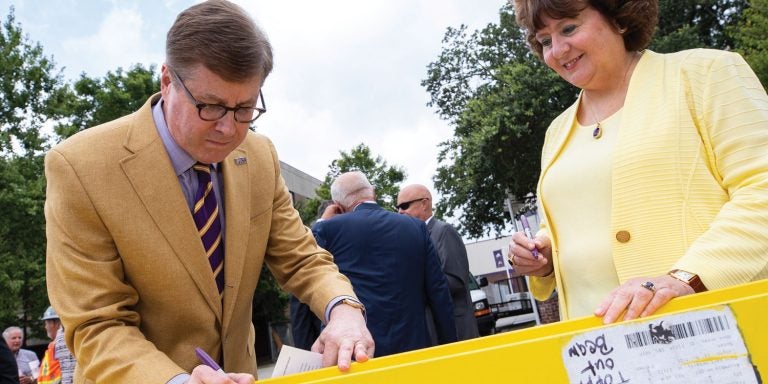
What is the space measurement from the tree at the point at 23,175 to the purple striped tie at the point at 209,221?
18.2m

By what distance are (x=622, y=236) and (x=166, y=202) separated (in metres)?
1.24

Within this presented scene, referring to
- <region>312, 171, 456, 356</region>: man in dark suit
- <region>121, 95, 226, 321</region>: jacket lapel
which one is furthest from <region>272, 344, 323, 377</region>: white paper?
<region>312, 171, 456, 356</region>: man in dark suit

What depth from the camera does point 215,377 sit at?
49.2 inches

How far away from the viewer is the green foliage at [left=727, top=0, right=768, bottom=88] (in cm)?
1491

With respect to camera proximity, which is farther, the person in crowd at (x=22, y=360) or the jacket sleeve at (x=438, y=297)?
the person in crowd at (x=22, y=360)

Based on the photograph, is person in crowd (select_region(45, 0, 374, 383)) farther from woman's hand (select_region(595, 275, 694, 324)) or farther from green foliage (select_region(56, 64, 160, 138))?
green foliage (select_region(56, 64, 160, 138))

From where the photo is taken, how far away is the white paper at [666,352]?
3.31 ft

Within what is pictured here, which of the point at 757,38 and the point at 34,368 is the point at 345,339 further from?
the point at 757,38

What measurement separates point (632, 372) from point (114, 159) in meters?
1.36

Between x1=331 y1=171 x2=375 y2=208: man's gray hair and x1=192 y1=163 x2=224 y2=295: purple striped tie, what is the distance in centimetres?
286

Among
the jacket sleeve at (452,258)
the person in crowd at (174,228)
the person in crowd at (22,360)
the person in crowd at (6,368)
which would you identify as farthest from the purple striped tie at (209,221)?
the person in crowd at (22,360)

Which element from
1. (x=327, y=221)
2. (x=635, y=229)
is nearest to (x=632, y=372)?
(x=635, y=229)

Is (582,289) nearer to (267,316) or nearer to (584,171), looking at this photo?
(584,171)

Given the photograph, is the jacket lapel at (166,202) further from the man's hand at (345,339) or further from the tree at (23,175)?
the tree at (23,175)
